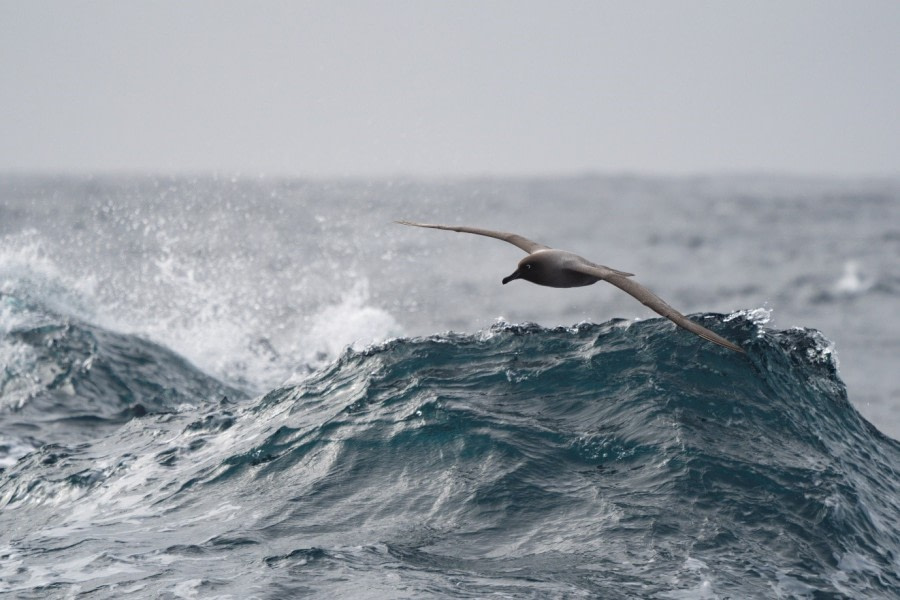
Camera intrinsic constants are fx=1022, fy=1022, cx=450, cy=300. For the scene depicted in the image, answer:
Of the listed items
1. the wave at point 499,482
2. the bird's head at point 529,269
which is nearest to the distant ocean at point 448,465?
the wave at point 499,482

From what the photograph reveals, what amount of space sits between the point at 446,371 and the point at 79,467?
474cm

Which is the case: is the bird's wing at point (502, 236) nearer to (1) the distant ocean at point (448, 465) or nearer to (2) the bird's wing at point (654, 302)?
(1) the distant ocean at point (448, 465)

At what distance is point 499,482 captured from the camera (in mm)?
10297

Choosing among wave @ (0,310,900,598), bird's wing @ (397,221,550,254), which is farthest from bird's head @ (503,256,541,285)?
wave @ (0,310,900,598)

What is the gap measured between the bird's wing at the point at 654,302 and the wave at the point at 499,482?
1.59m

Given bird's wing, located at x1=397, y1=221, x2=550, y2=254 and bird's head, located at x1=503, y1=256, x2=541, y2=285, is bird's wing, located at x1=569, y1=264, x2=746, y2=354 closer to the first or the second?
bird's head, located at x1=503, y1=256, x2=541, y2=285

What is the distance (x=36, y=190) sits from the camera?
95312mm

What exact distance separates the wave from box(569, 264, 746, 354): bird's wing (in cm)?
159

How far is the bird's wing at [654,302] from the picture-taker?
9.27 metres

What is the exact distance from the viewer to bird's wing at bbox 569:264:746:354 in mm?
9266

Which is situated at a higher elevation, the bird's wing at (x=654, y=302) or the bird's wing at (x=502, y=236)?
the bird's wing at (x=502, y=236)

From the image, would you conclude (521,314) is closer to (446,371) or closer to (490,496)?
(446,371)

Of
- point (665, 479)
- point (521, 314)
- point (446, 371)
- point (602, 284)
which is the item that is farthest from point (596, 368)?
point (602, 284)

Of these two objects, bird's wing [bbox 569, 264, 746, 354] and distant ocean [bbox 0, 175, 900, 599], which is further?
bird's wing [bbox 569, 264, 746, 354]
